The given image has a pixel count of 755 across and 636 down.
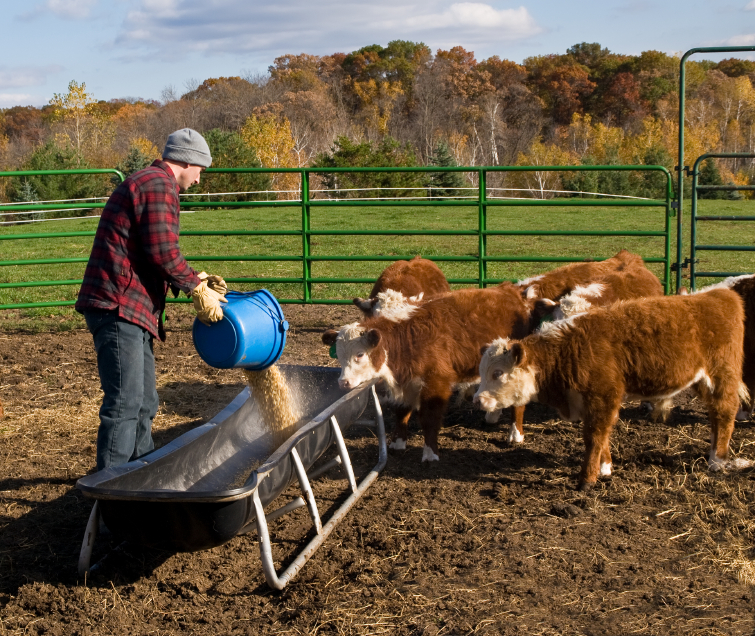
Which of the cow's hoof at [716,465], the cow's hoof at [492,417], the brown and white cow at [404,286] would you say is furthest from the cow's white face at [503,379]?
the brown and white cow at [404,286]

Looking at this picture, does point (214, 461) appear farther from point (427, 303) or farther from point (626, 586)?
point (626, 586)

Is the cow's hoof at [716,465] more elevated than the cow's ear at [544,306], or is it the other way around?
the cow's ear at [544,306]

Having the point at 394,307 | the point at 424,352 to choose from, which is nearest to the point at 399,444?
the point at 424,352

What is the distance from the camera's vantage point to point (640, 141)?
1767 inches

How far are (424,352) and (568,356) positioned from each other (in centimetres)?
104

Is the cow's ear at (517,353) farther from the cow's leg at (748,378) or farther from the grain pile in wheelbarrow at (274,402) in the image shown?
the cow's leg at (748,378)

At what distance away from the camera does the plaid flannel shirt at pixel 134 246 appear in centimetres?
403

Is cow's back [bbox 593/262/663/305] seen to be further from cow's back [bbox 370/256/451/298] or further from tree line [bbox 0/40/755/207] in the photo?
tree line [bbox 0/40/755/207]

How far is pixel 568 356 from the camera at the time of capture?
4.91 m

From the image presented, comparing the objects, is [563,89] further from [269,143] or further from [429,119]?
[269,143]

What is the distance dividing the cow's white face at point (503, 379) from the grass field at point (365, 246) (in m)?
3.89

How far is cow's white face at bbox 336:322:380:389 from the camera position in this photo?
5230 millimetres

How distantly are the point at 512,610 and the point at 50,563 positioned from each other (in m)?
2.32

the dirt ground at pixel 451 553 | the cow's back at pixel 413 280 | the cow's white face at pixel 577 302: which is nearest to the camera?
the dirt ground at pixel 451 553
